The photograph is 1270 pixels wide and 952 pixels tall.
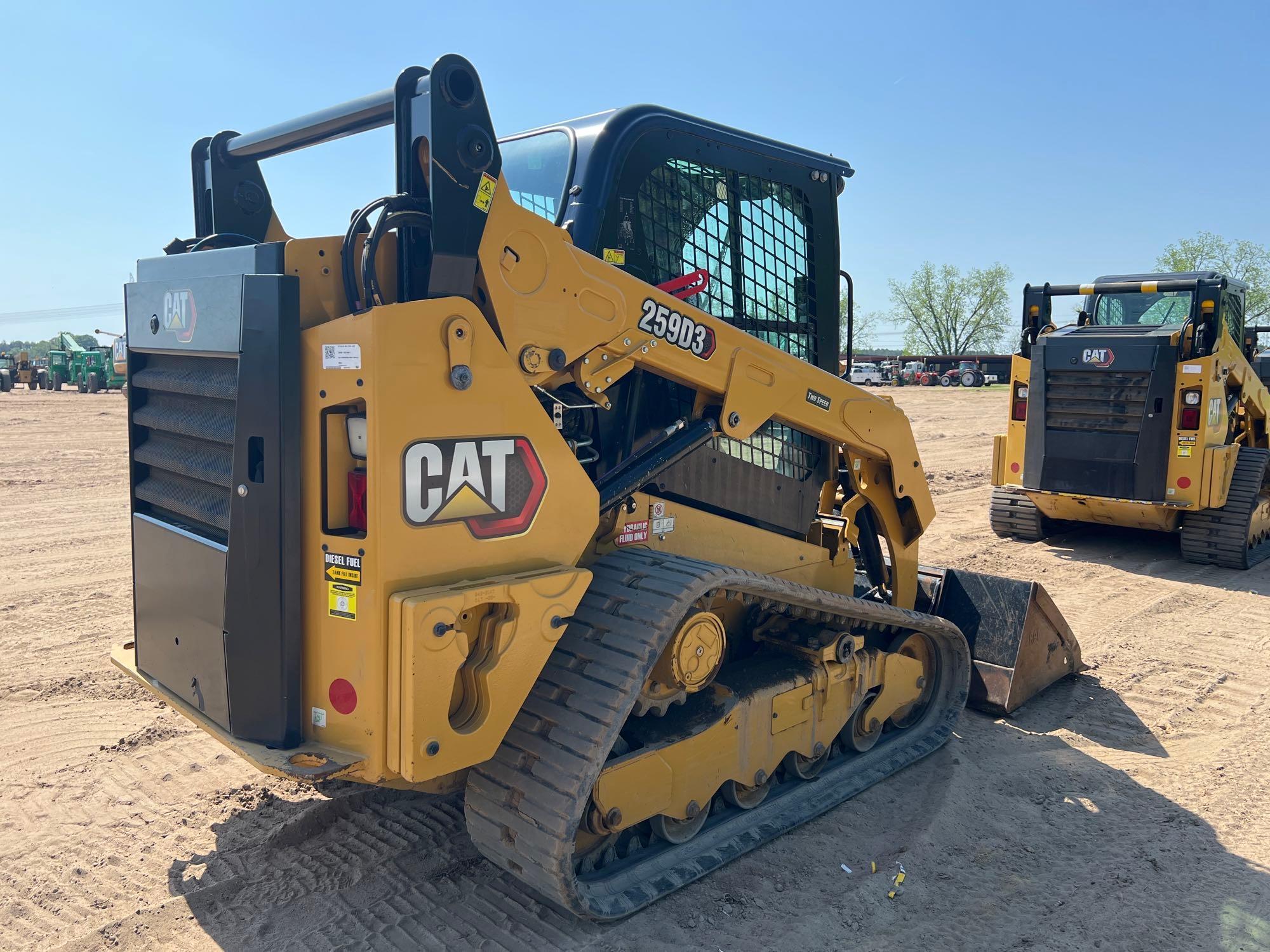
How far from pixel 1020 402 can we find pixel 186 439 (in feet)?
27.8

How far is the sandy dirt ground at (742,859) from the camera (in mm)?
3295

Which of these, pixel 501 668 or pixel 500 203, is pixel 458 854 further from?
pixel 500 203

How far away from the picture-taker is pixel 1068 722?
534 centimetres

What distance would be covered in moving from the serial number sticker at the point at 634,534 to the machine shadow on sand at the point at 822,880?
1.30 meters

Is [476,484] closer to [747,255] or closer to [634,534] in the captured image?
[634,534]

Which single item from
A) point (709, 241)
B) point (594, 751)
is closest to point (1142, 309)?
point (709, 241)

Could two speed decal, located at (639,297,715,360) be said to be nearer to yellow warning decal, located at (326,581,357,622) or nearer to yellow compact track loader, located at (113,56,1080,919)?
yellow compact track loader, located at (113,56,1080,919)

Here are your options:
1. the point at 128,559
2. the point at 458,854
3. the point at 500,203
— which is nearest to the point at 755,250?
the point at 500,203

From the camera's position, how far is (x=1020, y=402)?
981cm

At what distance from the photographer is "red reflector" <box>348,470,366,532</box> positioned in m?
2.86

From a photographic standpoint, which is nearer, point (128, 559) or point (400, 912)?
point (400, 912)

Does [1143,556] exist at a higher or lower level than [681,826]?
higher

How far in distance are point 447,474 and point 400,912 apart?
5.20ft

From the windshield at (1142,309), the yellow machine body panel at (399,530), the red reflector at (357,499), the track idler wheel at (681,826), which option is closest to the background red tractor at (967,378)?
the windshield at (1142,309)
